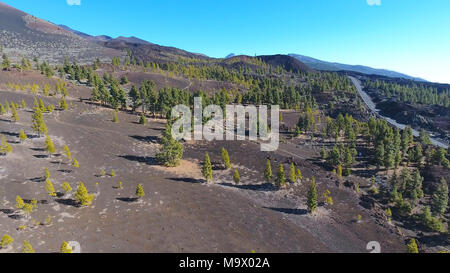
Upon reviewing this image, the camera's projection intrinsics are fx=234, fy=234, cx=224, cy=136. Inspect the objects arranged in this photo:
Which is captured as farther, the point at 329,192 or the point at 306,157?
the point at 306,157

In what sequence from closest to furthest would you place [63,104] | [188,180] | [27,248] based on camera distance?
[27,248], [188,180], [63,104]

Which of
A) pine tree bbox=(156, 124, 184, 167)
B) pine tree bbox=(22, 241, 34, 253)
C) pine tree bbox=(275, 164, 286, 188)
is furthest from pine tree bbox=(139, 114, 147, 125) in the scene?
pine tree bbox=(22, 241, 34, 253)

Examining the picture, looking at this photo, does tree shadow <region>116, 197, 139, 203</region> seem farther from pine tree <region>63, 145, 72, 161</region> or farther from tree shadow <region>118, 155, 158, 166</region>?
pine tree <region>63, 145, 72, 161</region>

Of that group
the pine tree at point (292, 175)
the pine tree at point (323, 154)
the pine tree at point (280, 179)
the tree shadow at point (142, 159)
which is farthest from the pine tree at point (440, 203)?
the tree shadow at point (142, 159)

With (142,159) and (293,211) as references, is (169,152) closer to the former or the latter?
(142,159)

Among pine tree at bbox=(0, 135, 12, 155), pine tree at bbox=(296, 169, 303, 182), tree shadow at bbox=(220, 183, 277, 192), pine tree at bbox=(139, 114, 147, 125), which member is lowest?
tree shadow at bbox=(220, 183, 277, 192)

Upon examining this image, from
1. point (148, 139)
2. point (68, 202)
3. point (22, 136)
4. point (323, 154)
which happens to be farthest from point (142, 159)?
point (323, 154)
